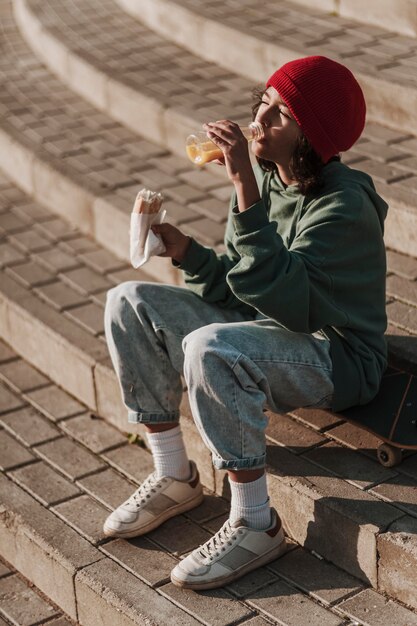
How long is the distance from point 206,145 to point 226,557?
1.14 meters

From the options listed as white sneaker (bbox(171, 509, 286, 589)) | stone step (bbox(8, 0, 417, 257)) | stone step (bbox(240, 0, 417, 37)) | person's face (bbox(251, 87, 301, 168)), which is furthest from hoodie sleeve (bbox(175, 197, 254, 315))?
stone step (bbox(240, 0, 417, 37))

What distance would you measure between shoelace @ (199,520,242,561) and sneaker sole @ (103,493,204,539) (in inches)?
11.1

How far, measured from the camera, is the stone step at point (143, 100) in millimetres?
4590

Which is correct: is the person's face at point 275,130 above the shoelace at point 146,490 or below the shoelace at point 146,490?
above

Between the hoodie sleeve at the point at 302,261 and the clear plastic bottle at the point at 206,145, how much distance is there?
0.21 meters

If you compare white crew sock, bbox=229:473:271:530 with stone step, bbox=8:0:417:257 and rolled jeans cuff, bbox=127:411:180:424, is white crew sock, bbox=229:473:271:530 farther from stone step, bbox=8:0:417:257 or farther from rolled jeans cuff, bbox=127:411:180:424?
stone step, bbox=8:0:417:257

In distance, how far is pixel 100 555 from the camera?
329 centimetres

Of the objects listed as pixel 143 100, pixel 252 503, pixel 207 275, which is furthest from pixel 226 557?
pixel 143 100

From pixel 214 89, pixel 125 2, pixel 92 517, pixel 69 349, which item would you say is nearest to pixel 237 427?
pixel 92 517

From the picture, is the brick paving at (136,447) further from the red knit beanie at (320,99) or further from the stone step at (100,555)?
the red knit beanie at (320,99)

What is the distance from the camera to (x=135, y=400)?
331cm

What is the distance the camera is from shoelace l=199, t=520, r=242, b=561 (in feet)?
10.0

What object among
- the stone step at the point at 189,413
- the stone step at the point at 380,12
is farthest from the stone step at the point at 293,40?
the stone step at the point at 189,413

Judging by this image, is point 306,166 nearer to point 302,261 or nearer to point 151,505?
point 302,261
